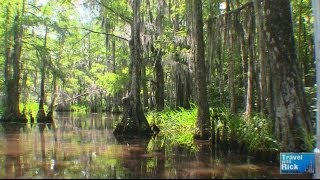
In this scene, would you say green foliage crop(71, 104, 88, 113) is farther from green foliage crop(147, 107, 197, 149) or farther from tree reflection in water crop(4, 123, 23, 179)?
tree reflection in water crop(4, 123, 23, 179)

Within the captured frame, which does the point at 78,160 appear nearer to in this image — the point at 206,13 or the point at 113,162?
A: the point at 113,162

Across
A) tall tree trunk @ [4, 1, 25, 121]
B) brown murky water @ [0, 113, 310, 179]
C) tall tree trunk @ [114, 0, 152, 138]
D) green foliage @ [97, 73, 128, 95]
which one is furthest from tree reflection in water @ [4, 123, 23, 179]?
tall tree trunk @ [4, 1, 25, 121]

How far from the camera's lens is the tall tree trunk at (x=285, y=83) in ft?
28.8

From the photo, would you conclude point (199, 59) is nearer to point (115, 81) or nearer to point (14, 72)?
point (115, 81)

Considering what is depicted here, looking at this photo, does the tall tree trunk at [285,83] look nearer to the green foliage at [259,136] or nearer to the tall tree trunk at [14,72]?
the green foliage at [259,136]

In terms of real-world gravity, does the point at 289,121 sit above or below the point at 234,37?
below

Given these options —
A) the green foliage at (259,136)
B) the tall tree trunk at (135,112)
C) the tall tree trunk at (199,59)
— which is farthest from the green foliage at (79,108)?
the green foliage at (259,136)

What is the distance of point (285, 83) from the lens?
29.5ft

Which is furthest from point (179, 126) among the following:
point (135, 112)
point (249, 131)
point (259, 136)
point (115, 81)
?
point (115, 81)

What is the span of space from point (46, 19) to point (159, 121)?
40.7 ft

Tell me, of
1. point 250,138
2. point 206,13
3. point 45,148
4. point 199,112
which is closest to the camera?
point 250,138

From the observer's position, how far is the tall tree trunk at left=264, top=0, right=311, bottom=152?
8781 mm

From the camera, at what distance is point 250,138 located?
34.6ft

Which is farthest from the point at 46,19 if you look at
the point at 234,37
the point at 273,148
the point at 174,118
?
the point at 273,148
